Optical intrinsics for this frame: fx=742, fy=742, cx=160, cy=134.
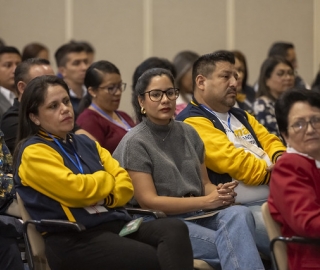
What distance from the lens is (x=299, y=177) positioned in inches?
110

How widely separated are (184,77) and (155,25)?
2.15 meters

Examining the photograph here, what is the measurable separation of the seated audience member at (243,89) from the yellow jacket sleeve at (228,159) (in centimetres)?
151

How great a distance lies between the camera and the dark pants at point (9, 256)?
11.3 ft

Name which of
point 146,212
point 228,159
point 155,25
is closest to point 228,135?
point 228,159

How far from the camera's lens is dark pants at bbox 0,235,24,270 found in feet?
11.3

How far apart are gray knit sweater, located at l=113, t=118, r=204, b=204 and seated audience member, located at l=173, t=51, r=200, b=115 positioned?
5.06 ft

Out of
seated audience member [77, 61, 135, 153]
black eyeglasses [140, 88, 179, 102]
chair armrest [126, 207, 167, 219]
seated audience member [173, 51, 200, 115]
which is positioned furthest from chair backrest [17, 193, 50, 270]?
seated audience member [173, 51, 200, 115]

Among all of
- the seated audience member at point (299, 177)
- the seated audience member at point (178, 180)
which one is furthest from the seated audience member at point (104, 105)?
the seated audience member at point (299, 177)

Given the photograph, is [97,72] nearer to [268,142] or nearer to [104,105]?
[104,105]

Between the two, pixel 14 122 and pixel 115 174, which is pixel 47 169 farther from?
pixel 14 122

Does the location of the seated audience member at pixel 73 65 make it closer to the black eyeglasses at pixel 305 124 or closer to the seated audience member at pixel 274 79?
the seated audience member at pixel 274 79

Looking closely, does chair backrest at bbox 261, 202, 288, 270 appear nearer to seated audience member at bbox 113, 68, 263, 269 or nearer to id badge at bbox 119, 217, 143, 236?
seated audience member at bbox 113, 68, 263, 269

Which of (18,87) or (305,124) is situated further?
(18,87)

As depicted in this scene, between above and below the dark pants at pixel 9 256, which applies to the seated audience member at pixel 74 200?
above
